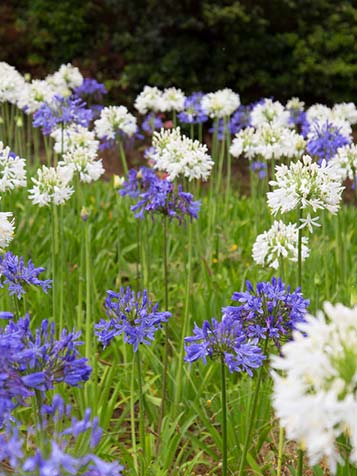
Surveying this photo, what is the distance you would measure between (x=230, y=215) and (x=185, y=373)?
309 cm

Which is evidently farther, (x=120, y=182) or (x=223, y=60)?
(x=223, y=60)

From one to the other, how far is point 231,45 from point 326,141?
9.15 metres

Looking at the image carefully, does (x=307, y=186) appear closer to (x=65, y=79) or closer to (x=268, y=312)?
(x=268, y=312)

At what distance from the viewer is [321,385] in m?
1.15

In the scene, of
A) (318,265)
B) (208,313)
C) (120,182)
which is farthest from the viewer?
(318,265)

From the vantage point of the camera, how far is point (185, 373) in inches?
123

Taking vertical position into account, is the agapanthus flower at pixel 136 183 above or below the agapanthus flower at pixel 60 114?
below

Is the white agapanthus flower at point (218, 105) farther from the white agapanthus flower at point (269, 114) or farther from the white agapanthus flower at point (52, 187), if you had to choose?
the white agapanthus flower at point (52, 187)

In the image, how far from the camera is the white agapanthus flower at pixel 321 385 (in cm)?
108

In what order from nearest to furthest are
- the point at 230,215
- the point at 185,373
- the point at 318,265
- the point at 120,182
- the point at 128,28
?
the point at 185,373
the point at 120,182
the point at 318,265
the point at 230,215
the point at 128,28

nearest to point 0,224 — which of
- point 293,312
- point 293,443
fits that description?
point 293,312

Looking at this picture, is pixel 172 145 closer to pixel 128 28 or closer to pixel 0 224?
pixel 0 224

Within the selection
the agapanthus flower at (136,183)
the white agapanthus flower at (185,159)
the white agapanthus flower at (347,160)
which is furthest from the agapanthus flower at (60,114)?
the white agapanthus flower at (347,160)

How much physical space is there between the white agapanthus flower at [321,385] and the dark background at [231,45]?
11185 millimetres
